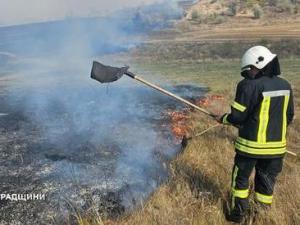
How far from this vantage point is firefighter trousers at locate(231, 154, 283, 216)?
4727 mm

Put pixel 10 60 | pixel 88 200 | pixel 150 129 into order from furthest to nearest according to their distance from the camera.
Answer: pixel 10 60 → pixel 150 129 → pixel 88 200

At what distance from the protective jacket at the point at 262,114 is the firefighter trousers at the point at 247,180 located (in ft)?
0.43

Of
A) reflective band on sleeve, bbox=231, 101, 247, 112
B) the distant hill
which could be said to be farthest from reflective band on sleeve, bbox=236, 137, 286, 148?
the distant hill

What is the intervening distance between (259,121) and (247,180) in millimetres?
717

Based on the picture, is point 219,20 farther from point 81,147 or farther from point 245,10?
point 81,147

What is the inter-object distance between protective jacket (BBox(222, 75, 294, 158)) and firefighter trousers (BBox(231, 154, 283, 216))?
0.43ft

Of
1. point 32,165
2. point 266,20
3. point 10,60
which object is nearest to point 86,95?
point 32,165

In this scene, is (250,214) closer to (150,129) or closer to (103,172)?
(103,172)

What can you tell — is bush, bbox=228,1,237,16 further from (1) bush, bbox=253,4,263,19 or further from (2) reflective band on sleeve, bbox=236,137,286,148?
(2) reflective band on sleeve, bbox=236,137,286,148

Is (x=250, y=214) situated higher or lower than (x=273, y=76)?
lower

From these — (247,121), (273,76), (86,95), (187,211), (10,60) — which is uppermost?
(273,76)

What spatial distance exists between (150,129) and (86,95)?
478cm

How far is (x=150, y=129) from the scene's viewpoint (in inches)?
375

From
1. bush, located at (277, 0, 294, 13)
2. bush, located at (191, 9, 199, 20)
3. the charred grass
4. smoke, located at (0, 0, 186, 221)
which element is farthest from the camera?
bush, located at (191, 9, 199, 20)
